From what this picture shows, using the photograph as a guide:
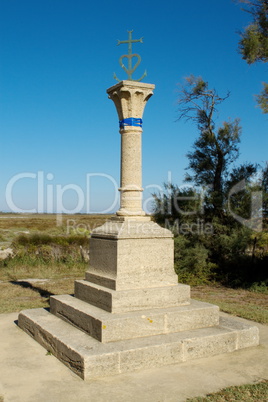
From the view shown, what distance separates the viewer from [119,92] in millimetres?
6047

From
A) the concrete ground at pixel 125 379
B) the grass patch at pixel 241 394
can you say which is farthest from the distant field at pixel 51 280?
the grass patch at pixel 241 394

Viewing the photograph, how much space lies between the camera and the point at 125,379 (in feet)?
14.1

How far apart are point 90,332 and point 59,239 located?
11366mm

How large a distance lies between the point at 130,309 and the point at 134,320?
289 mm

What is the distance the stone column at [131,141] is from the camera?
19.7 feet

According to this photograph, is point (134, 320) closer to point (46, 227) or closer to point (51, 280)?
point (51, 280)

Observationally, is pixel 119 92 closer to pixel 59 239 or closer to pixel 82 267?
pixel 82 267

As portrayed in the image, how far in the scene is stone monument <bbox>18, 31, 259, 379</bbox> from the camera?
4654 millimetres

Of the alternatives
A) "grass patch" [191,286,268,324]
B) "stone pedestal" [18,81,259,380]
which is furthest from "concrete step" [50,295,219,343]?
"grass patch" [191,286,268,324]

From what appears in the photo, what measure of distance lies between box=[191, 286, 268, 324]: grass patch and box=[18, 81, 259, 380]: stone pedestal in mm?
1701

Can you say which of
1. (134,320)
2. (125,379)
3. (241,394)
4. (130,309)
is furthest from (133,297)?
(241,394)

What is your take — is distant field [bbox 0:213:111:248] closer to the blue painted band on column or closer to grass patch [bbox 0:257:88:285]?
grass patch [bbox 0:257:88:285]

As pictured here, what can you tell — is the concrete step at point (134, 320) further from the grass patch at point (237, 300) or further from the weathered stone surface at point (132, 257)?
the grass patch at point (237, 300)

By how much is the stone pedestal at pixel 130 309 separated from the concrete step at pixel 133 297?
0.04 feet
